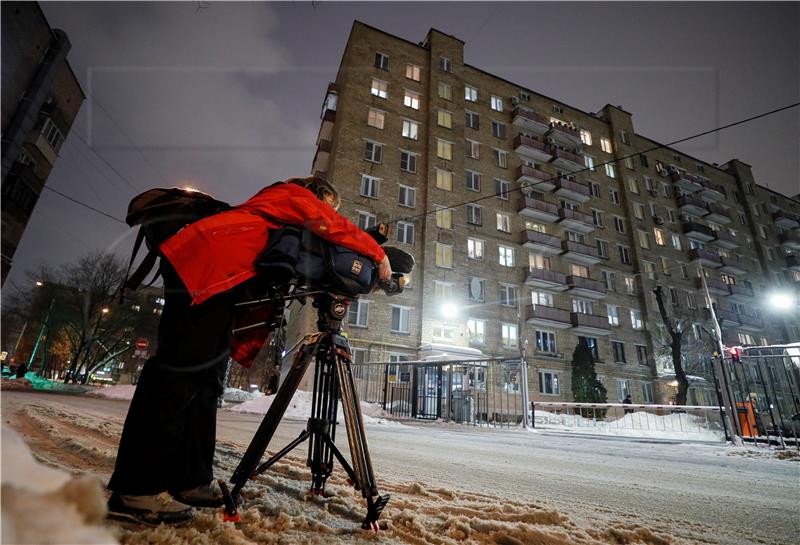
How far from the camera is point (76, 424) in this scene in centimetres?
339

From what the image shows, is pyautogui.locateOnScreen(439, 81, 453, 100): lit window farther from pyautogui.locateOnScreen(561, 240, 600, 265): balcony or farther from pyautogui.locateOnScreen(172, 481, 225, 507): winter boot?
pyautogui.locateOnScreen(172, 481, 225, 507): winter boot

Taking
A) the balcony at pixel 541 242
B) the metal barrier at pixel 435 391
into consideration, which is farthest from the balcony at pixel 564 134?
the metal barrier at pixel 435 391

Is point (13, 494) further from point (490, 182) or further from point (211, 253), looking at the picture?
point (490, 182)

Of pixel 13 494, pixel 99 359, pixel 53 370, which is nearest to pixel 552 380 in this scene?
pixel 13 494

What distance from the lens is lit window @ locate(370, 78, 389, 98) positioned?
25192 mm

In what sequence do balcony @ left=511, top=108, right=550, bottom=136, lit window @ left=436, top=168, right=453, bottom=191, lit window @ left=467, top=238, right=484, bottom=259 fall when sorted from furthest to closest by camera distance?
balcony @ left=511, top=108, right=550, bottom=136, lit window @ left=436, top=168, right=453, bottom=191, lit window @ left=467, top=238, right=484, bottom=259

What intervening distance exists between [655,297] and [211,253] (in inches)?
1392

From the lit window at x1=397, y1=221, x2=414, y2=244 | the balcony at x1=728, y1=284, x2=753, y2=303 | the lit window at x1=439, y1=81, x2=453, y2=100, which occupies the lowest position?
the lit window at x1=397, y1=221, x2=414, y2=244

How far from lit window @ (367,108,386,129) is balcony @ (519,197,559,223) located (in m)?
12.1

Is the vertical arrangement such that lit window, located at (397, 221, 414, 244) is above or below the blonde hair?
above

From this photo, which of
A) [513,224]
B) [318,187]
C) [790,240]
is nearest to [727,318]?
[790,240]

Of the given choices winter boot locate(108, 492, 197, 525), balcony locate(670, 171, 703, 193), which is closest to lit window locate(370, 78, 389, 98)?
winter boot locate(108, 492, 197, 525)

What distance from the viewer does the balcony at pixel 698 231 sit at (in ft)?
113

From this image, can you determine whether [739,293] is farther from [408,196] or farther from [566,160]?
[408,196]
